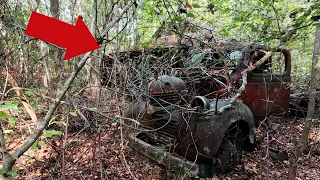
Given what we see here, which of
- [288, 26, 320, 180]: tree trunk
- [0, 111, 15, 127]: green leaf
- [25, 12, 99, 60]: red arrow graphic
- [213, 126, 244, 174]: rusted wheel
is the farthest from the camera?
[213, 126, 244, 174]: rusted wheel

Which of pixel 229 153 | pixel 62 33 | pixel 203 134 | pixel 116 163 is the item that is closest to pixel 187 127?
pixel 203 134

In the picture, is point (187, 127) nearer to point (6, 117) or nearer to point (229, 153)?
point (229, 153)

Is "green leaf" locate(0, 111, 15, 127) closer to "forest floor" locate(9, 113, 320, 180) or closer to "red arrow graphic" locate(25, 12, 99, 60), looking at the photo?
"red arrow graphic" locate(25, 12, 99, 60)

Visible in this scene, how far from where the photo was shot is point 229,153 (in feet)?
10.4

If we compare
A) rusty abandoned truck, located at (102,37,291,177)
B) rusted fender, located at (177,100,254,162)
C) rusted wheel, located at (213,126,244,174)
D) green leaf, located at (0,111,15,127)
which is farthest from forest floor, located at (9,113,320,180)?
green leaf, located at (0,111,15,127)

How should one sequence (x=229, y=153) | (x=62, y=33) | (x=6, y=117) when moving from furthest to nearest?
(x=229, y=153), (x=62, y=33), (x=6, y=117)

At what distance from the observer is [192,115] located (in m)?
3.00

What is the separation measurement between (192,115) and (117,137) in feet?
5.78

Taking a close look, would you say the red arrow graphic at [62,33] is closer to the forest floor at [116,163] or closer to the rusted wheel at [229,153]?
the forest floor at [116,163]

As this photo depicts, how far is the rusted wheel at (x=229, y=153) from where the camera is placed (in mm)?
3082

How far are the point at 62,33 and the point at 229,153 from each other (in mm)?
2519

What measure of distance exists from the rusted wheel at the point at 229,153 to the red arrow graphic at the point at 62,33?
7.14ft

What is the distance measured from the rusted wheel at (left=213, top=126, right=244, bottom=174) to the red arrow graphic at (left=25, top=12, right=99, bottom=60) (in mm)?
2177

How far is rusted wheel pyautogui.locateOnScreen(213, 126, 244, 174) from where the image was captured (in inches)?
121
